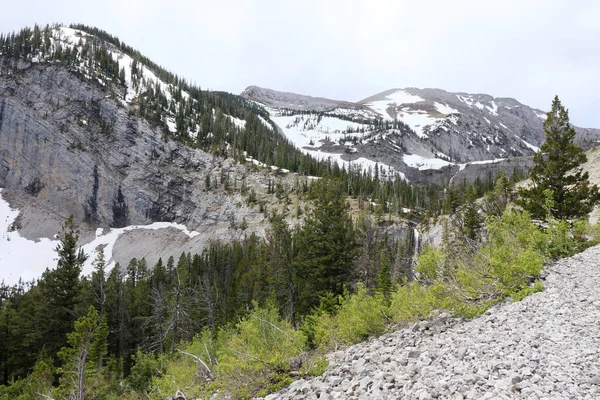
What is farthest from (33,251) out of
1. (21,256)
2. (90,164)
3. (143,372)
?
(143,372)

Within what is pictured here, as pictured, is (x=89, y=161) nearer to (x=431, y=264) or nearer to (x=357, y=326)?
(x=357, y=326)

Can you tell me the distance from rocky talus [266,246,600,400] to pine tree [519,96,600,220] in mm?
14878

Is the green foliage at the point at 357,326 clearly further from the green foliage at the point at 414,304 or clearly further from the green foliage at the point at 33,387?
the green foliage at the point at 33,387

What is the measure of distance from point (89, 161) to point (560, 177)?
421ft

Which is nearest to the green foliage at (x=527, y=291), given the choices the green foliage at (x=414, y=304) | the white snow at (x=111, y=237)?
the green foliage at (x=414, y=304)

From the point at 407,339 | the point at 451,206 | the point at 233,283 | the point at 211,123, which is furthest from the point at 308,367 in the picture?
the point at 211,123

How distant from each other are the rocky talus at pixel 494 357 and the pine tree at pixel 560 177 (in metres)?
14.9

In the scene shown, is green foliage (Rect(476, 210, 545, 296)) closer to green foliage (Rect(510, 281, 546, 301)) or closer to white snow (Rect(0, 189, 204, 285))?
green foliage (Rect(510, 281, 546, 301))

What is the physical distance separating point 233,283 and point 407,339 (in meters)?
53.8

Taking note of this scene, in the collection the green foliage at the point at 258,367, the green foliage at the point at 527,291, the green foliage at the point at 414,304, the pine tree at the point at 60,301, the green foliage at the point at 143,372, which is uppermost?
the green foliage at the point at 527,291

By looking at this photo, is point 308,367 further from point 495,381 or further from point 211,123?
point 211,123

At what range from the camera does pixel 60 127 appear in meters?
120

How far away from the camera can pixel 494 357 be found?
5.74 metres

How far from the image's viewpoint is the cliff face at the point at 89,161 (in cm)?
11362
